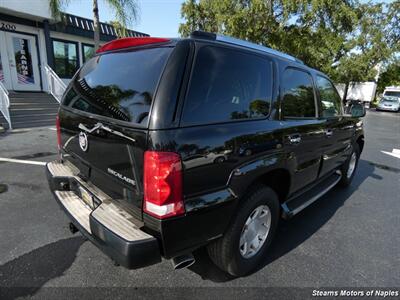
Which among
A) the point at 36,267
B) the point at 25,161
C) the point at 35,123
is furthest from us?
the point at 35,123

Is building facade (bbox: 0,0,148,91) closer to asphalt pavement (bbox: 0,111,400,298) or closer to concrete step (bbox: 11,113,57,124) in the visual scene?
concrete step (bbox: 11,113,57,124)

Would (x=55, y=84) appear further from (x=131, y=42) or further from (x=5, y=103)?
(x=131, y=42)

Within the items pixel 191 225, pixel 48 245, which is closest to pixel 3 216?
pixel 48 245

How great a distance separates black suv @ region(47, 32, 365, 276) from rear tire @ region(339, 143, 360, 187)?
1.99 m

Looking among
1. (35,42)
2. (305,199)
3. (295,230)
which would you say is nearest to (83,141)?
(305,199)

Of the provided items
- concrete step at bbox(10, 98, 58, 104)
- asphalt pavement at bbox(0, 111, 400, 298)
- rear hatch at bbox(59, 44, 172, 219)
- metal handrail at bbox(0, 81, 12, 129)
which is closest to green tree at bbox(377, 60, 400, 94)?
concrete step at bbox(10, 98, 58, 104)

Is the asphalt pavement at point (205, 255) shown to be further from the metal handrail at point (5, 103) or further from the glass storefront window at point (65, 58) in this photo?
the glass storefront window at point (65, 58)

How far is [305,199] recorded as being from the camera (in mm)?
3006

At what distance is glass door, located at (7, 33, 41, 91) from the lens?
35.3 feet

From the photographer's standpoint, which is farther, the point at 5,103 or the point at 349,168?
the point at 5,103

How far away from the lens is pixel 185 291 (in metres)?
2.16

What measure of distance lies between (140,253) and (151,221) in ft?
0.66

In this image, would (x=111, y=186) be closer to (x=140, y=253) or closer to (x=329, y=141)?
(x=140, y=253)

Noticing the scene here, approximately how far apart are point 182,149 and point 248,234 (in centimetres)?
118
